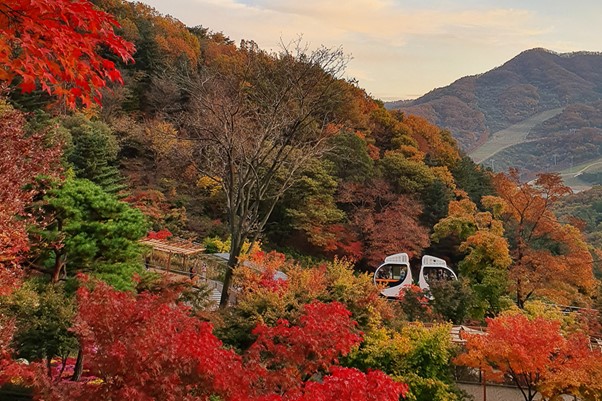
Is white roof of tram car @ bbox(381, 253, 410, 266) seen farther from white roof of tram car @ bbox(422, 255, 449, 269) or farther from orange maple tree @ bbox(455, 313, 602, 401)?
orange maple tree @ bbox(455, 313, 602, 401)

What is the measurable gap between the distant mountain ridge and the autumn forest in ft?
150

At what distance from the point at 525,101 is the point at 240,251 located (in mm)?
105624

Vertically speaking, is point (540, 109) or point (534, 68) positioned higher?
point (534, 68)

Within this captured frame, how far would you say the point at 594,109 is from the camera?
86.5 m

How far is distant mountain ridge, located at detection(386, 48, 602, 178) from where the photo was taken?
256 ft

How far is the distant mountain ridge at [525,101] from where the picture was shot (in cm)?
7812

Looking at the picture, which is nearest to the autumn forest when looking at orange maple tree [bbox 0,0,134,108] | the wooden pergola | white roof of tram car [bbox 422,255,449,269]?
orange maple tree [bbox 0,0,134,108]

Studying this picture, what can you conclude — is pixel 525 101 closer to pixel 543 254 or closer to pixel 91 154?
pixel 543 254

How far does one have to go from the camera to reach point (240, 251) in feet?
41.9

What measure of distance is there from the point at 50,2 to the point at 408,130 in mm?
32243

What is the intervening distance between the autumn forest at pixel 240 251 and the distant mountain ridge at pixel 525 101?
150 feet

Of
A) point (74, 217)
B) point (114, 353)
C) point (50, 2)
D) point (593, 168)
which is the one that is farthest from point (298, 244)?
point (593, 168)

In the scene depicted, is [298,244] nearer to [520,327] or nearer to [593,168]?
[520,327]

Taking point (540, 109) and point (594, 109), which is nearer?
point (594, 109)
